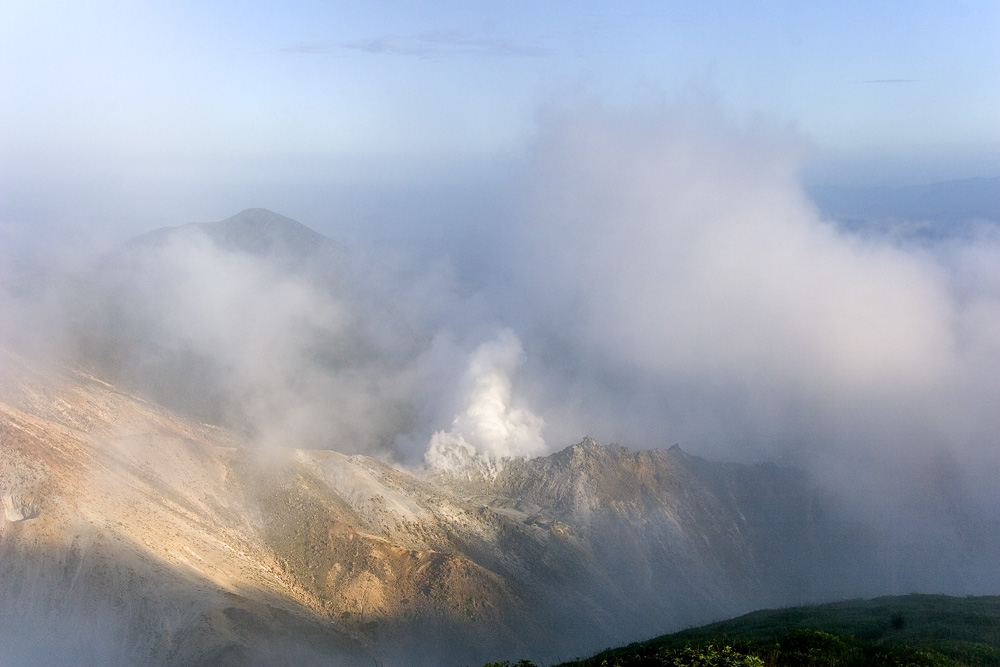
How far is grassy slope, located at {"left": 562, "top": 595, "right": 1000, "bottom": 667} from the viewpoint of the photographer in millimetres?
20344

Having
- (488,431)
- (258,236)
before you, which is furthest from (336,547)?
(258,236)

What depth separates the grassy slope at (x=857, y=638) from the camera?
66.7ft

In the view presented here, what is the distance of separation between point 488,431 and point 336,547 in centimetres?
3865

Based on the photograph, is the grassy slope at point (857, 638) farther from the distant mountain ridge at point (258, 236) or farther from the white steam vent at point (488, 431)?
the distant mountain ridge at point (258, 236)

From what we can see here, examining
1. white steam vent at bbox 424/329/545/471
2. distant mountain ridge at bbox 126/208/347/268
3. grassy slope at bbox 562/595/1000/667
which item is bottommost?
grassy slope at bbox 562/595/1000/667

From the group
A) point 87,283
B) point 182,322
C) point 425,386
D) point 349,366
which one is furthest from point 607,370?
point 87,283

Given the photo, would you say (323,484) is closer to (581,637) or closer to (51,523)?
(51,523)

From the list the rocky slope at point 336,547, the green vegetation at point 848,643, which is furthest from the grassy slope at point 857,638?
the rocky slope at point 336,547

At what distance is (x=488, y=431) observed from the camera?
310 ft

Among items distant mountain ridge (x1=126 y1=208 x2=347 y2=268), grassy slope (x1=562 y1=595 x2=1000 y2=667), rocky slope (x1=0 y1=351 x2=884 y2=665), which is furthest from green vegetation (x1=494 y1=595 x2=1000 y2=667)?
distant mountain ridge (x1=126 y1=208 x2=347 y2=268)

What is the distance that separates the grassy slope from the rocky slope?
1068 inches

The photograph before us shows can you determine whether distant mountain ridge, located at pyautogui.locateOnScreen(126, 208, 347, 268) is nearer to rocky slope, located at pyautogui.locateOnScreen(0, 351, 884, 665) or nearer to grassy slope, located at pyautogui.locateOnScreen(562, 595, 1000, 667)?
rocky slope, located at pyautogui.locateOnScreen(0, 351, 884, 665)

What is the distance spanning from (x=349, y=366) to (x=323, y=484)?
5652 cm

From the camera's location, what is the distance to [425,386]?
385 ft
